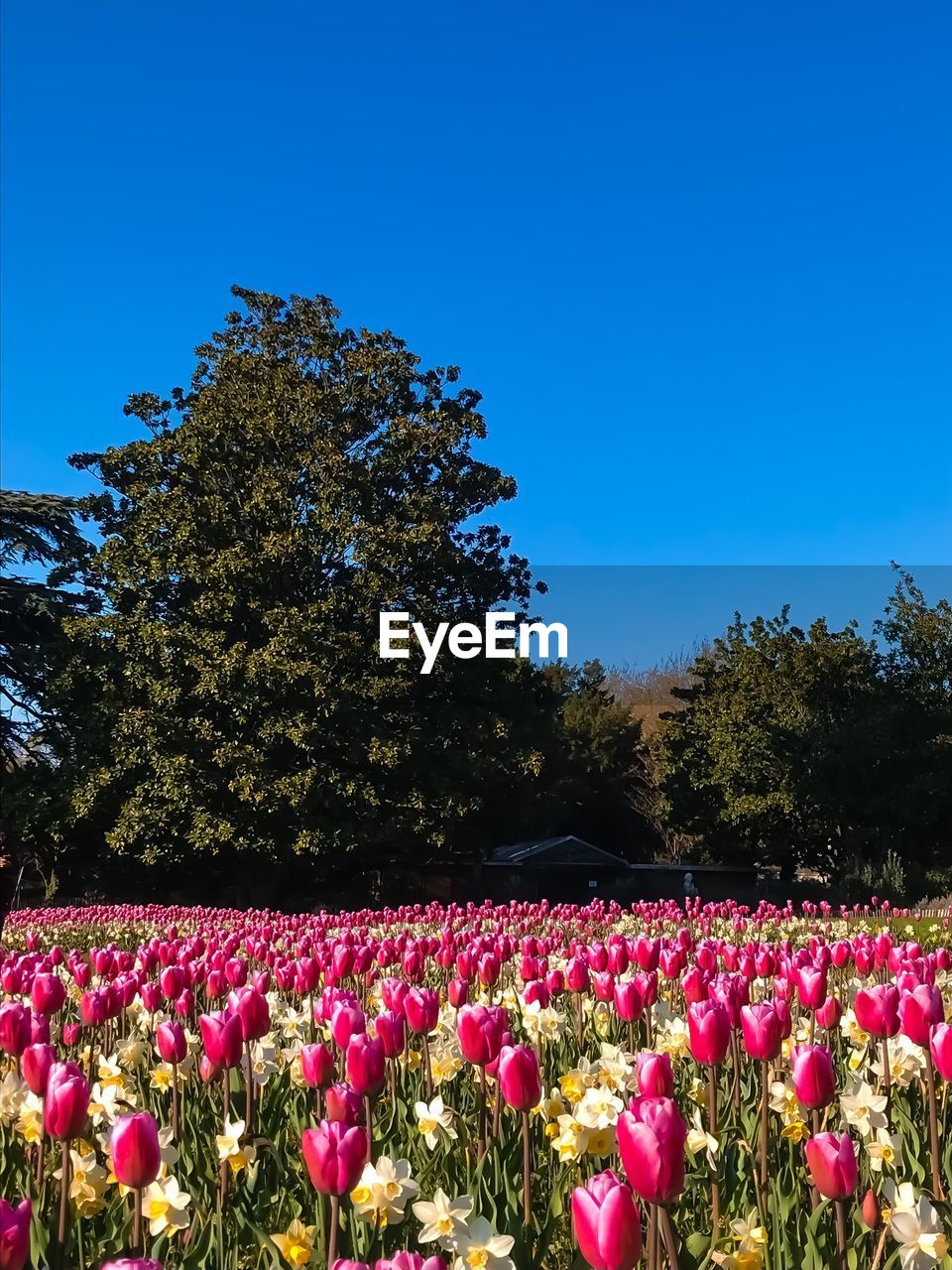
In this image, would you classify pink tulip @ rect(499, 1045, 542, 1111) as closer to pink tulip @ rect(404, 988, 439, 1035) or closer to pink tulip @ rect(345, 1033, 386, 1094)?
pink tulip @ rect(345, 1033, 386, 1094)

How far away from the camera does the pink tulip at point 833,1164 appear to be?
2205mm

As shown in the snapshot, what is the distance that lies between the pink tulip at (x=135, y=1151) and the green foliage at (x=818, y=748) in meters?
32.8

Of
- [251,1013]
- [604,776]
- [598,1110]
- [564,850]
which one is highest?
[604,776]

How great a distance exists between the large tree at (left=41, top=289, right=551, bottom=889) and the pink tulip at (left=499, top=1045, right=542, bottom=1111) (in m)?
23.2

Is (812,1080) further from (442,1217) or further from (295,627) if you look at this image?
(295,627)

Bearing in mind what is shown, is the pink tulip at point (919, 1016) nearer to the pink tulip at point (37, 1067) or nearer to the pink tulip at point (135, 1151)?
the pink tulip at point (135, 1151)

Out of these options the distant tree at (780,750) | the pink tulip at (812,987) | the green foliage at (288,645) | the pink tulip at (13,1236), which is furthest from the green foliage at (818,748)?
the pink tulip at (13,1236)

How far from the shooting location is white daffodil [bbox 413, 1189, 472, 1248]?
7.25 ft

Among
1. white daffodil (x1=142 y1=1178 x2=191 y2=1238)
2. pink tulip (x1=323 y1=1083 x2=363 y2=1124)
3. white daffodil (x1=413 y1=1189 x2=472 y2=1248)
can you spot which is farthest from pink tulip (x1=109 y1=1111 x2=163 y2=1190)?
white daffodil (x1=413 y1=1189 x2=472 y2=1248)

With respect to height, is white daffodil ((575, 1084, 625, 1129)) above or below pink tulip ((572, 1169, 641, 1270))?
below

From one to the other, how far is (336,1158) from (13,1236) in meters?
0.64

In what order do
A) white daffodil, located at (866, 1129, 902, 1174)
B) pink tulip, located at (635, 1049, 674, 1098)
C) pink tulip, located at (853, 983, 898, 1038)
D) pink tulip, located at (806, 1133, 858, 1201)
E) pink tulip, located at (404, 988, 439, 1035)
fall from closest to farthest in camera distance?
pink tulip, located at (806, 1133, 858, 1201), pink tulip, located at (635, 1049, 674, 1098), white daffodil, located at (866, 1129, 902, 1174), pink tulip, located at (853, 983, 898, 1038), pink tulip, located at (404, 988, 439, 1035)

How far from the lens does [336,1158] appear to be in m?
2.16

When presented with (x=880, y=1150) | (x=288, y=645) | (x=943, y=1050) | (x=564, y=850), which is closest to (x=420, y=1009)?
(x=880, y=1150)
